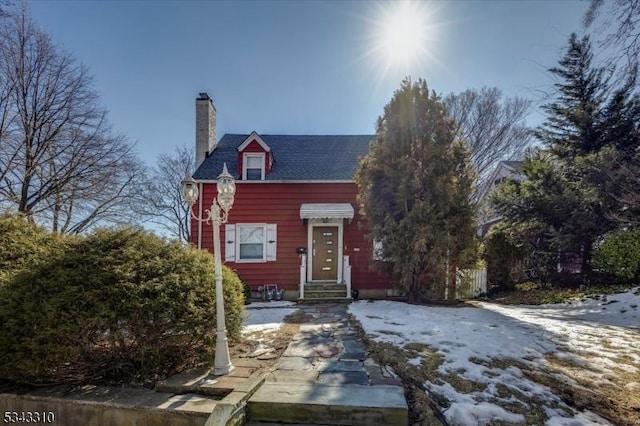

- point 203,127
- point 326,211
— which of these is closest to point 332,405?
point 326,211

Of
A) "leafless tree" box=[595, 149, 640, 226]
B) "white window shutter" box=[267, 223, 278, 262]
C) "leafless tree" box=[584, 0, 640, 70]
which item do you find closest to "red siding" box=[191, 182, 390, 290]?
"white window shutter" box=[267, 223, 278, 262]

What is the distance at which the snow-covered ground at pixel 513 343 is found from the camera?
3.10 meters

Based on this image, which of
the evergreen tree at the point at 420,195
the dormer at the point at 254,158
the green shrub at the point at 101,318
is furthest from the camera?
the dormer at the point at 254,158

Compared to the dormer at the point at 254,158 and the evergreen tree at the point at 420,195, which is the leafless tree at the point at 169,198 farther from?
the evergreen tree at the point at 420,195

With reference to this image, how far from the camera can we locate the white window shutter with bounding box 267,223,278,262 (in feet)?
35.0

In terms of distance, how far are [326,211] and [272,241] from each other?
220 cm

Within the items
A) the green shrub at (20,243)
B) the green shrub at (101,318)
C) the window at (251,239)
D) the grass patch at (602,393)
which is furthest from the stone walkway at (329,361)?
the window at (251,239)

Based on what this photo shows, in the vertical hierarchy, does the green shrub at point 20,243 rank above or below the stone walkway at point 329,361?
above

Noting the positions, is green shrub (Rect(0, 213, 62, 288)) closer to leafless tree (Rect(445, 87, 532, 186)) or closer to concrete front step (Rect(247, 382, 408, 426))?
concrete front step (Rect(247, 382, 408, 426))

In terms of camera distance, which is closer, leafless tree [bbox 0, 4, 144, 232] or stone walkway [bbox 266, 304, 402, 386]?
stone walkway [bbox 266, 304, 402, 386]

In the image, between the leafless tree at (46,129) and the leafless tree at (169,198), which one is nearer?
the leafless tree at (46,129)

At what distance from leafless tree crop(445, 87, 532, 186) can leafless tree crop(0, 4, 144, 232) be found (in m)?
15.8

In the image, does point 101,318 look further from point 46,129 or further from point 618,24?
point 46,129

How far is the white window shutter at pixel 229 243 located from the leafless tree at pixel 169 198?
39.6ft
